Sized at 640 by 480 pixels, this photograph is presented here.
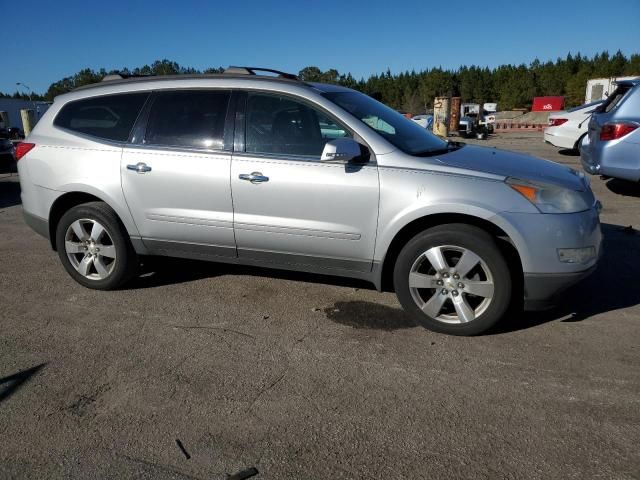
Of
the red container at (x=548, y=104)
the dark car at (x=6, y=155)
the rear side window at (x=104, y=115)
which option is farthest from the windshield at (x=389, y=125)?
the red container at (x=548, y=104)

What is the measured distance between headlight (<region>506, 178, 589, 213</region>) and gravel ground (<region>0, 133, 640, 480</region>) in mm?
902

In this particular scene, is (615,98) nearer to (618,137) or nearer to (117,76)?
(618,137)

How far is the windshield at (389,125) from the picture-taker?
384 cm

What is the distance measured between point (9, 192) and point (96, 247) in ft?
23.2

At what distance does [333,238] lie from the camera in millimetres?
3727

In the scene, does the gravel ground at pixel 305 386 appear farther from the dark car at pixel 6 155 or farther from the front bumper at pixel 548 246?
the dark car at pixel 6 155

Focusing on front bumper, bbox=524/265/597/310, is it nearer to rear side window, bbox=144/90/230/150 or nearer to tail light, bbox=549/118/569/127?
rear side window, bbox=144/90/230/150

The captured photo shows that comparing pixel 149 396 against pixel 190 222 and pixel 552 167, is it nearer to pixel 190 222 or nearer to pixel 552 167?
pixel 190 222

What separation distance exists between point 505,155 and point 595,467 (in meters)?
2.53

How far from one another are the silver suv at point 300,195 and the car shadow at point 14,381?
1.35m

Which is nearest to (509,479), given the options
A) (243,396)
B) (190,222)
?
(243,396)

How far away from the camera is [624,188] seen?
881 centimetres

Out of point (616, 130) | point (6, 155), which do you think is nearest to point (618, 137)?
point (616, 130)

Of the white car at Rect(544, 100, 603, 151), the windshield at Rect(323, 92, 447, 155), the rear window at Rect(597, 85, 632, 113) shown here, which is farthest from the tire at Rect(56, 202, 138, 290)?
the white car at Rect(544, 100, 603, 151)
